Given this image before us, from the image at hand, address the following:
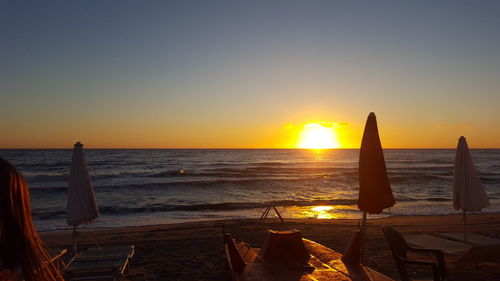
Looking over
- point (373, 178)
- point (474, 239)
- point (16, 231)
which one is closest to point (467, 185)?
point (474, 239)

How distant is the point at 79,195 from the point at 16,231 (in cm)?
780

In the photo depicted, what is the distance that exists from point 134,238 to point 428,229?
10.4 metres

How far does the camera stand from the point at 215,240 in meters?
12.4

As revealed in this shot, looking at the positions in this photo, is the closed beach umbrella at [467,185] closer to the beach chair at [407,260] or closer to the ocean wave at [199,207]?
the beach chair at [407,260]

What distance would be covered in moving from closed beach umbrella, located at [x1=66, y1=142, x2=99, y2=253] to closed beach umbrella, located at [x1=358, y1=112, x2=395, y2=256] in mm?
5540

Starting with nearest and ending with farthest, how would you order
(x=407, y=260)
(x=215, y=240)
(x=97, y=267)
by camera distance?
(x=407, y=260) < (x=97, y=267) < (x=215, y=240)

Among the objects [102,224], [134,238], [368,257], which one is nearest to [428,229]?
[368,257]

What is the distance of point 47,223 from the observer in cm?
1739

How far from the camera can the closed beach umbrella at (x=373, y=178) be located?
638 centimetres

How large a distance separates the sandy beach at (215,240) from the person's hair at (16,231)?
7435mm

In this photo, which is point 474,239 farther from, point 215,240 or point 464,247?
point 215,240

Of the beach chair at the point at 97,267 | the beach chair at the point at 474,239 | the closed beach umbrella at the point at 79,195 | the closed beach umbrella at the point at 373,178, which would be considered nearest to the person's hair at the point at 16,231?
the closed beach umbrella at the point at 373,178

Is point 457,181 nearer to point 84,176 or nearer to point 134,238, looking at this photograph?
point 84,176

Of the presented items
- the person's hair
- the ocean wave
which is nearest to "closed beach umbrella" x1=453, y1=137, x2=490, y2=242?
the person's hair
